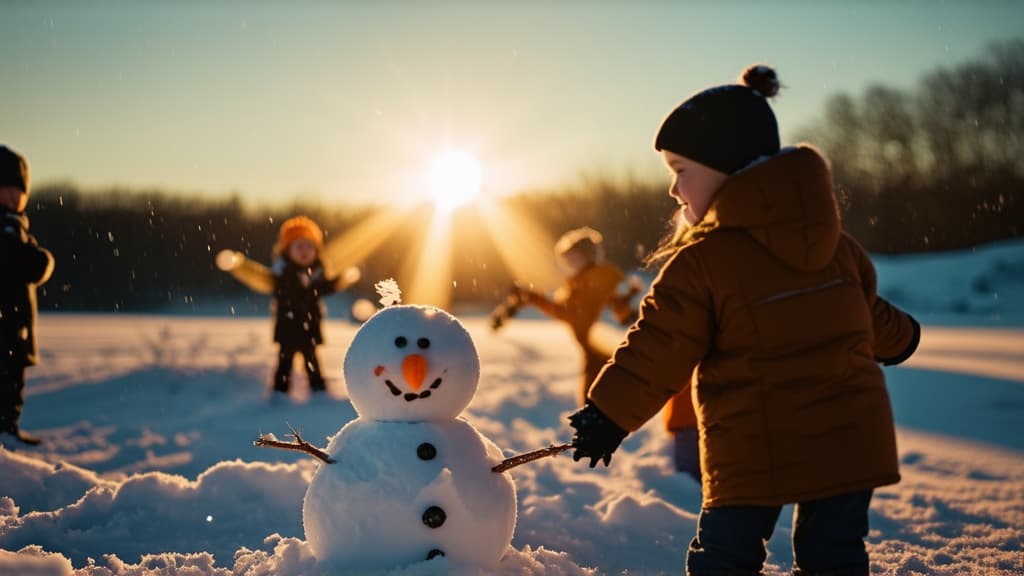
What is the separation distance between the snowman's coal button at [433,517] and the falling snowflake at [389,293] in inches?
35.7

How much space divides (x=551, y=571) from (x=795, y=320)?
53.9 inches

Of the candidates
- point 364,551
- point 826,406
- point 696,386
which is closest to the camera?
point 826,406

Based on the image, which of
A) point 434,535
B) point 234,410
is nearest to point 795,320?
point 434,535

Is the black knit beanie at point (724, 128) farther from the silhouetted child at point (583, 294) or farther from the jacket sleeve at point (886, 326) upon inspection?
the silhouetted child at point (583, 294)

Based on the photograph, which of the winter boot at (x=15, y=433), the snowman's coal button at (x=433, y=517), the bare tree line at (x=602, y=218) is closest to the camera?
the snowman's coal button at (x=433, y=517)

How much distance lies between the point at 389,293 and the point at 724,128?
1489 millimetres

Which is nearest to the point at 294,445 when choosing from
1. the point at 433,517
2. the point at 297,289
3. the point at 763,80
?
the point at 433,517

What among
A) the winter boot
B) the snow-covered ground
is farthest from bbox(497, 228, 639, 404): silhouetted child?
the winter boot

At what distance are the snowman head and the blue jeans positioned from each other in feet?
3.44

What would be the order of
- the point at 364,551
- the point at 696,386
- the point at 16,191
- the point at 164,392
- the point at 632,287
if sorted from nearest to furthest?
the point at 696,386, the point at 364,551, the point at 16,191, the point at 632,287, the point at 164,392

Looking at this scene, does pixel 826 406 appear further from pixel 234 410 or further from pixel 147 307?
pixel 147 307

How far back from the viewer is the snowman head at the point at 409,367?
126 inches

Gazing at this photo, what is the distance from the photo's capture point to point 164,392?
8969mm

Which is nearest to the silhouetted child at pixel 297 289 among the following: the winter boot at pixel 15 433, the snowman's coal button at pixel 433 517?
the winter boot at pixel 15 433
